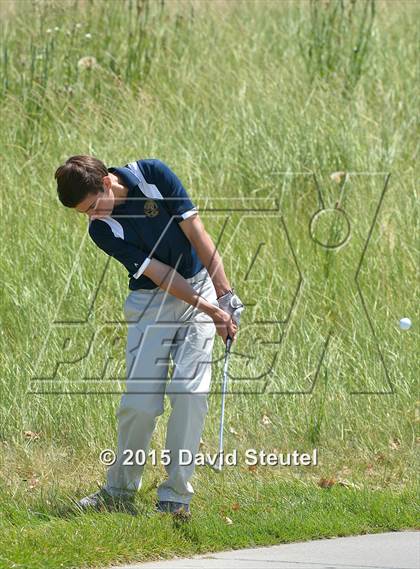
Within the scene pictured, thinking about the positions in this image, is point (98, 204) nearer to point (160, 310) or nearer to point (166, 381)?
point (160, 310)

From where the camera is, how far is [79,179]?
5.24 meters

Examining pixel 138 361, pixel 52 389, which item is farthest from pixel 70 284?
pixel 138 361

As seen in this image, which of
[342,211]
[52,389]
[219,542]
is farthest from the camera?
[342,211]

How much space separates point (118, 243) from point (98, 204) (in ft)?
0.69

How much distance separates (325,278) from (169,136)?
244cm

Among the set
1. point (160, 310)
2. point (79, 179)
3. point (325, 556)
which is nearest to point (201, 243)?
point (160, 310)

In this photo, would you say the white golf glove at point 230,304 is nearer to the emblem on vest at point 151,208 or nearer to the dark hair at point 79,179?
the emblem on vest at point 151,208

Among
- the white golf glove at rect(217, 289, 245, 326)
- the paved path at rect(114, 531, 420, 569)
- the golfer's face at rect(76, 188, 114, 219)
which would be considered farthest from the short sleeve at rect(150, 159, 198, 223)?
the paved path at rect(114, 531, 420, 569)

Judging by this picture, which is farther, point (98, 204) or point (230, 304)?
point (230, 304)

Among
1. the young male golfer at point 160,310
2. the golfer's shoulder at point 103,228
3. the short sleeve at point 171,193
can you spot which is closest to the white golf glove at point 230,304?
the young male golfer at point 160,310

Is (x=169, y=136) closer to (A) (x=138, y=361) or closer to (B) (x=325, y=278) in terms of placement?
(B) (x=325, y=278)

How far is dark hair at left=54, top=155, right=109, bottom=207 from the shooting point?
5250 mm

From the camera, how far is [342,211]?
30.0ft

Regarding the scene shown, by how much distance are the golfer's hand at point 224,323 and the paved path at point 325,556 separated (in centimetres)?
103
